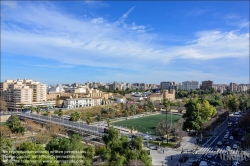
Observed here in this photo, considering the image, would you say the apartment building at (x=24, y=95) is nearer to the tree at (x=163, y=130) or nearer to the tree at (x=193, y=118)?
the tree at (x=163, y=130)

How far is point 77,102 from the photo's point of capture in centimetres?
4050

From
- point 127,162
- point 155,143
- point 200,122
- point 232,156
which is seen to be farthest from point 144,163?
point 200,122

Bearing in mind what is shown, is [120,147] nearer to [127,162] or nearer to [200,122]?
[127,162]

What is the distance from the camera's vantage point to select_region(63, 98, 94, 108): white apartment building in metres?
39.4

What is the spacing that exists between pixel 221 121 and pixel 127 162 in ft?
67.6

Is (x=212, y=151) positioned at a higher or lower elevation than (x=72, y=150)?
lower

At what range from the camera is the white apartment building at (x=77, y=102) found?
39375 millimetres

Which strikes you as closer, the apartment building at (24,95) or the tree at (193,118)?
the tree at (193,118)

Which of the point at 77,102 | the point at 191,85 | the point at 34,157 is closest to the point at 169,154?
the point at 34,157

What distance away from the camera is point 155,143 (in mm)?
17609

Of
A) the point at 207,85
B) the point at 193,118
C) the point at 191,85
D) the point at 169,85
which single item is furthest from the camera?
the point at 191,85

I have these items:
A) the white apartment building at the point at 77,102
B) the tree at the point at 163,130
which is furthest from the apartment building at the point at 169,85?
the tree at the point at 163,130

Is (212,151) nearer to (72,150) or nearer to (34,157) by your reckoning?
(72,150)

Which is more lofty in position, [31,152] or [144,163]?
[31,152]
